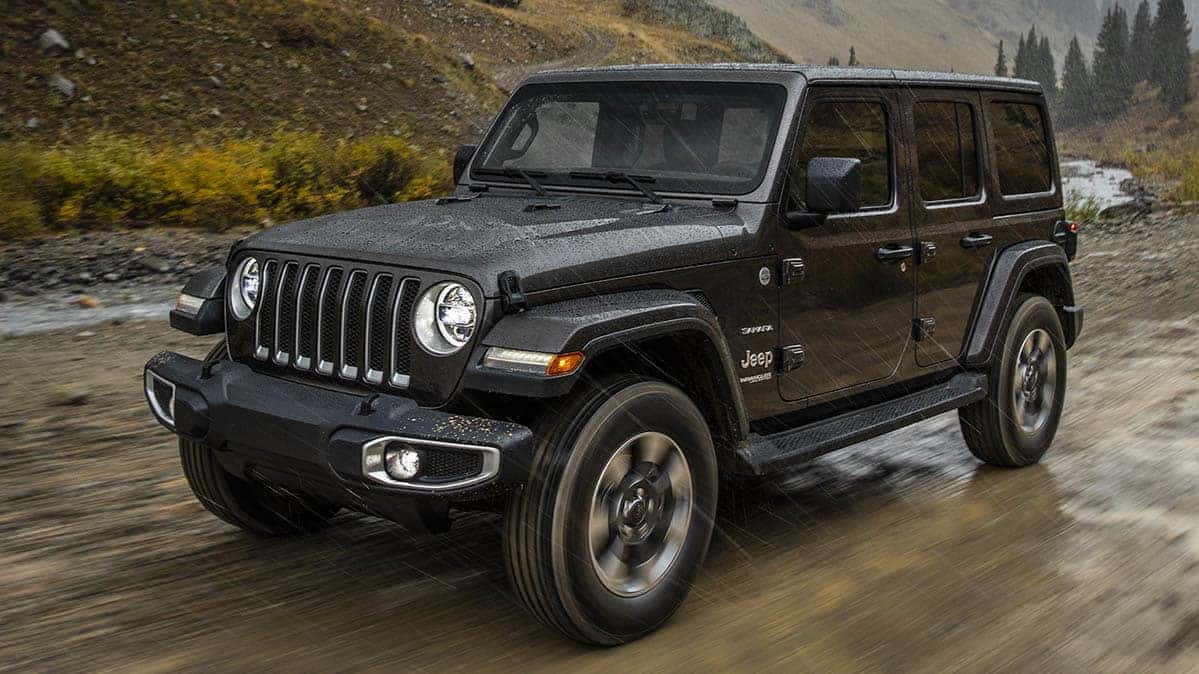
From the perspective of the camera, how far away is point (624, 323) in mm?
3785

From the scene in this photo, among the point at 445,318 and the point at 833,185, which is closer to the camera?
the point at 445,318

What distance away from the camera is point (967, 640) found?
13.0ft

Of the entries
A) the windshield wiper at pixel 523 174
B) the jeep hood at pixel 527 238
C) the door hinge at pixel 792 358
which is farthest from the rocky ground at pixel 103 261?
the door hinge at pixel 792 358

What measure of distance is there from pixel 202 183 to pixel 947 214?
10.8m

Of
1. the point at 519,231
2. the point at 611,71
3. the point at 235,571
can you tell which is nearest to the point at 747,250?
the point at 519,231

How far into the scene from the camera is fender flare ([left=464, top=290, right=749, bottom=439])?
3.56 meters

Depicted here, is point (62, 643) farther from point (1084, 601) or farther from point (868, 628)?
point (1084, 601)

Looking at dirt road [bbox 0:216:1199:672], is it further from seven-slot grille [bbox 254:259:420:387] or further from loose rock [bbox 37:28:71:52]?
loose rock [bbox 37:28:71:52]

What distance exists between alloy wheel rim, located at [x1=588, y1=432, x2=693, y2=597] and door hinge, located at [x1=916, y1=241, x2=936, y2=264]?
1.85 m

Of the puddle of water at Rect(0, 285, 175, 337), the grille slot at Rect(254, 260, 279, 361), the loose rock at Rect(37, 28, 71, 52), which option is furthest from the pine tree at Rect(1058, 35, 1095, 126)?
the grille slot at Rect(254, 260, 279, 361)

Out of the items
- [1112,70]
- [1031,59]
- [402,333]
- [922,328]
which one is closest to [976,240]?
[922,328]

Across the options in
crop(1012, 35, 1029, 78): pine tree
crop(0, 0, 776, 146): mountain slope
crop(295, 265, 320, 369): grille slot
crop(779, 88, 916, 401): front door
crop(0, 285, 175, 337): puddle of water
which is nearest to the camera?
crop(295, 265, 320, 369): grille slot

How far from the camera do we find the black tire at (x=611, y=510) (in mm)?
3660

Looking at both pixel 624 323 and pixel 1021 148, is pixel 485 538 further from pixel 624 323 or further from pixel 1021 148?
pixel 1021 148
